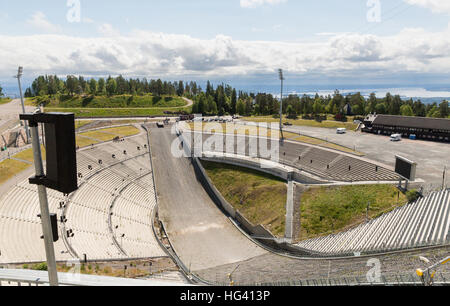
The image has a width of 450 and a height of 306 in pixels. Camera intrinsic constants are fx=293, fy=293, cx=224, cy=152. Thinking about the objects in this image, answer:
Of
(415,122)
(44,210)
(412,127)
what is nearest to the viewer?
(44,210)

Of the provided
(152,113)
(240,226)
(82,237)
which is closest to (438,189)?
(240,226)

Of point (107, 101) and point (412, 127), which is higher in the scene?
point (107, 101)

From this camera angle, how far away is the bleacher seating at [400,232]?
19320 millimetres

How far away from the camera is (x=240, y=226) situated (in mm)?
33000

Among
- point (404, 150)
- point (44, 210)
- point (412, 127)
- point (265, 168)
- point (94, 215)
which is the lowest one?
point (94, 215)

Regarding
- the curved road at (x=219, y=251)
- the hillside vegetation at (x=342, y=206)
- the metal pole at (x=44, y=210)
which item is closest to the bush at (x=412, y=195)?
the hillside vegetation at (x=342, y=206)

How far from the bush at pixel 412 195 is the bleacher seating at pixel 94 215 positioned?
73.3 feet

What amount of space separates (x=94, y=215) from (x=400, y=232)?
28156 millimetres

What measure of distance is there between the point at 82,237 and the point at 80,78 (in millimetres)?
117461

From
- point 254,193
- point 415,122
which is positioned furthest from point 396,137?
point 254,193

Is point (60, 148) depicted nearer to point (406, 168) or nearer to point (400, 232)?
point (400, 232)

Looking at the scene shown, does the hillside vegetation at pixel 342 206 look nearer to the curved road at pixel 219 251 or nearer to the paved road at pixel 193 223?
the curved road at pixel 219 251

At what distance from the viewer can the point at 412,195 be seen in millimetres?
25594
